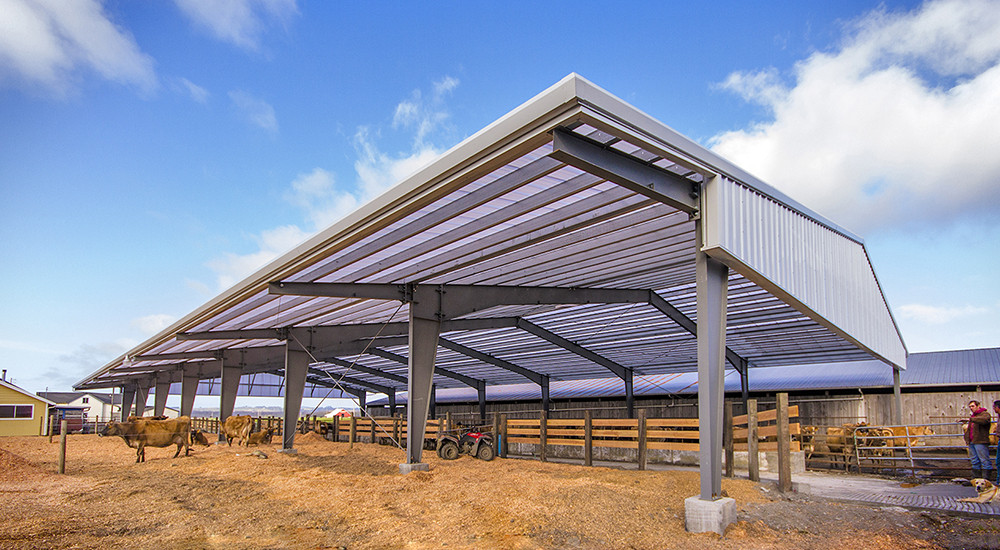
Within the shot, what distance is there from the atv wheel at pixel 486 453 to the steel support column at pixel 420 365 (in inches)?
125

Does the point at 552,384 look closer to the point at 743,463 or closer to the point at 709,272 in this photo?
the point at 743,463

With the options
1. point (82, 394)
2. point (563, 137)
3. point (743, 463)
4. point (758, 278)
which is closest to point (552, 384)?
point (743, 463)

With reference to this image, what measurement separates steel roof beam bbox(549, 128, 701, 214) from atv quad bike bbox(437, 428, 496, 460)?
12.0 meters

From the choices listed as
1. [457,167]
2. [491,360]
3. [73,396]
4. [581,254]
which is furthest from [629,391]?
[73,396]

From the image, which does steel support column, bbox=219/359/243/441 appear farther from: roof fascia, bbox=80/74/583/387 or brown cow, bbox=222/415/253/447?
roof fascia, bbox=80/74/583/387

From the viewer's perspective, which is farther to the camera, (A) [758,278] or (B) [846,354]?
(B) [846,354]

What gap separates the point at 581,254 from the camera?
13.6 m

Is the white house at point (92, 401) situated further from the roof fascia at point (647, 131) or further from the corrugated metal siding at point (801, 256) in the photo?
the roof fascia at point (647, 131)

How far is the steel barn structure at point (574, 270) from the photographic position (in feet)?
26.5

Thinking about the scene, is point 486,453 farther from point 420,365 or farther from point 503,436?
point 420,365

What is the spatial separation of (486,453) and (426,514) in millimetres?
Answer: 9299

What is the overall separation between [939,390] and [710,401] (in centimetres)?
1978

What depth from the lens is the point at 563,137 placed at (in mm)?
7152

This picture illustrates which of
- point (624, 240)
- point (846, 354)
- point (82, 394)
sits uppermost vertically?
point (624, 240)
